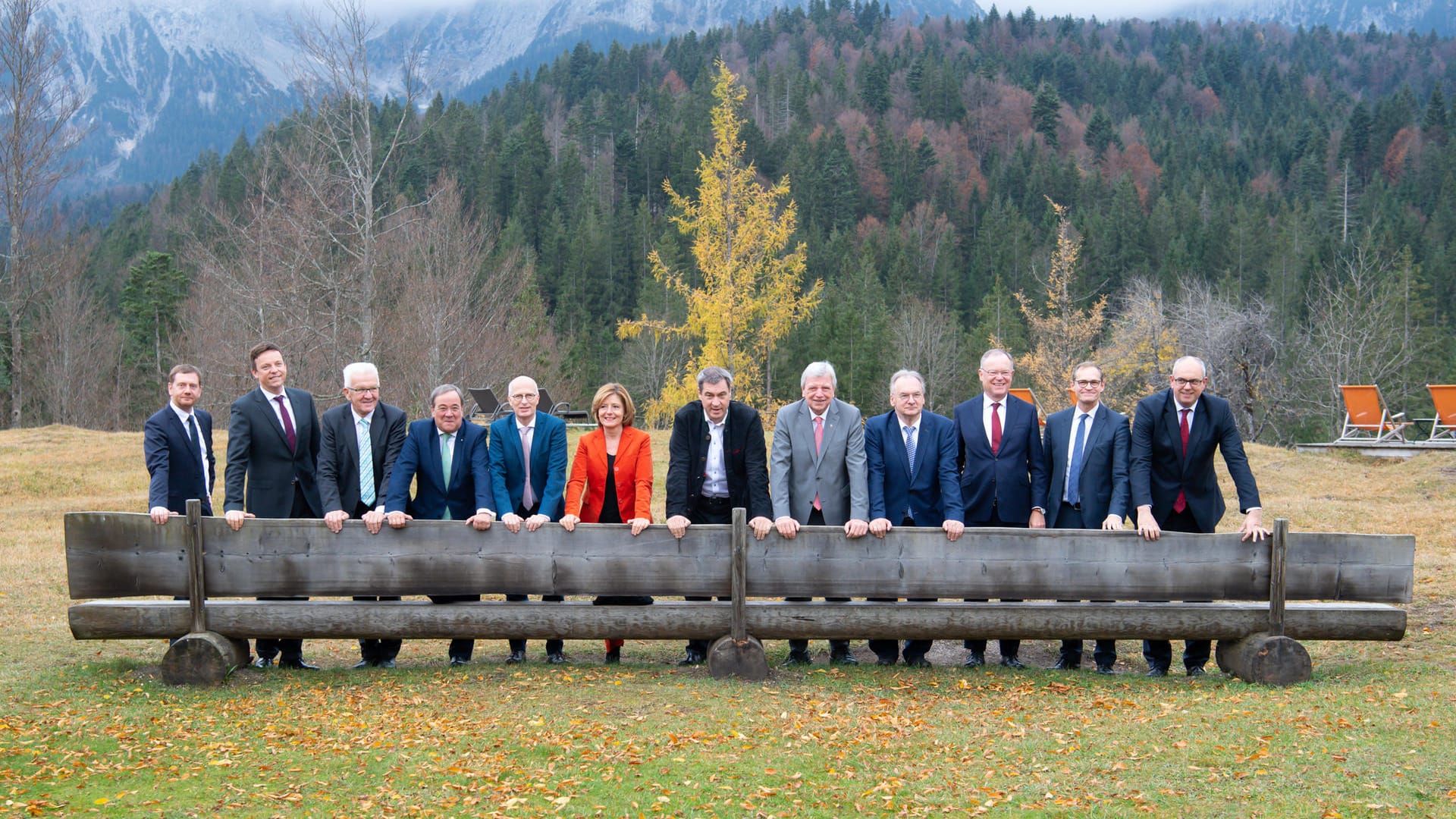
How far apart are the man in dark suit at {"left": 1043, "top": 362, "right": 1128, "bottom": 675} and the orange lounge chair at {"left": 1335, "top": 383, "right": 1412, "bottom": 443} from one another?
19.3 metres

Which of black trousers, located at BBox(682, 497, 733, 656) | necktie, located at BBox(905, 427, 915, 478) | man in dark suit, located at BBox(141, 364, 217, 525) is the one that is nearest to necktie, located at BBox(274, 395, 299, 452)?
Result: man in dark suit, located at BBox(141, 364, 217, 525)

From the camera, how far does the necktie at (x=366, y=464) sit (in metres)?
6.89

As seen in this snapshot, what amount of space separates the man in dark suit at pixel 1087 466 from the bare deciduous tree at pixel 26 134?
103 ft

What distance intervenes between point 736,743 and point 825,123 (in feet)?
328

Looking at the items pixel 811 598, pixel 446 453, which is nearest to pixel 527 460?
pixel 446 453

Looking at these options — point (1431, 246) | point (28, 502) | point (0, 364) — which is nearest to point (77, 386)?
point (0, 364)

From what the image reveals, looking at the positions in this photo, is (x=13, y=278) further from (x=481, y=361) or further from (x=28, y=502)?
(x=28, y=502)

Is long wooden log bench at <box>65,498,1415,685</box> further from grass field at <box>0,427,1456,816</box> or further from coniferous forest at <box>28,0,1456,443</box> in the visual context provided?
coniferous forest at <box>28,0,1456,443</box>

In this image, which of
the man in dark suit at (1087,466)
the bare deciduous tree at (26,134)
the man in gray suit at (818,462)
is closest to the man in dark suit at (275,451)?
the man in gray suit at (818,462)

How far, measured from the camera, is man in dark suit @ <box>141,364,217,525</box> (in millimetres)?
6816

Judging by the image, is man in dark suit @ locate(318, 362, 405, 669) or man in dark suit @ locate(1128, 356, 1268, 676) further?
man in dark suit @ locate(318, 362, 405, 669)

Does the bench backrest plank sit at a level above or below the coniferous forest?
below

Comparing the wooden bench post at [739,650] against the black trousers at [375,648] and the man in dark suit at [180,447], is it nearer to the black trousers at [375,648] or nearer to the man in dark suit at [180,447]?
the black trousers at [375,648]

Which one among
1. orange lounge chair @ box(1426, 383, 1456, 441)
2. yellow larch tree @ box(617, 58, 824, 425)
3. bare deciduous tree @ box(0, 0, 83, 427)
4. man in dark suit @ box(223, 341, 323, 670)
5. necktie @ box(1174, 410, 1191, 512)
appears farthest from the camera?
bare deciduous tree @ box(0, 0, 83, 427)
